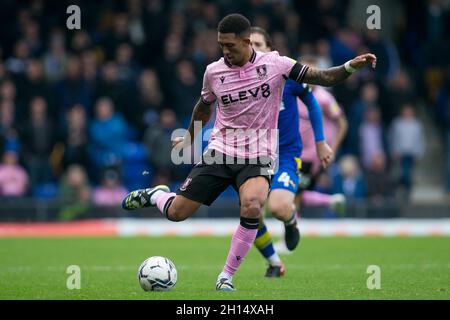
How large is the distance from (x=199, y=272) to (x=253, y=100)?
278 centimetres

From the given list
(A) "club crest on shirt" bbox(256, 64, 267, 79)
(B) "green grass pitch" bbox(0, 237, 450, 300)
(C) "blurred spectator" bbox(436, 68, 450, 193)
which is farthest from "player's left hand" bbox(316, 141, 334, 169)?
(C) "blurred spectator" bbox(436, 68, 450, 193)

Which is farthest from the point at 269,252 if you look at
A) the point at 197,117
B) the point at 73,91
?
the point at 73,91

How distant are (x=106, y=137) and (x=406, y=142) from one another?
631cm

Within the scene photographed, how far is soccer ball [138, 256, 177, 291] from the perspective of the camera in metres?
9.25

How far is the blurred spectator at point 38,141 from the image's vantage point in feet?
63.0

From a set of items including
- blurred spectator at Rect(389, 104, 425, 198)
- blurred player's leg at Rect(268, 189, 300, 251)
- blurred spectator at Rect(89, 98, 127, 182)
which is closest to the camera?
blurred player's leg at Rect(268, 189, 300, 251)

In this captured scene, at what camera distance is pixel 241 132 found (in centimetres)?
959

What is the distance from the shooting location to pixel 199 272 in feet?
37.9

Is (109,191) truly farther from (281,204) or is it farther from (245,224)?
(245,224)

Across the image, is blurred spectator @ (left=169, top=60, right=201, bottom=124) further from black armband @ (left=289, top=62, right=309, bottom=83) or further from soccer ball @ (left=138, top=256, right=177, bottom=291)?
soccer ball @ (left=138, top=256, right=177, bottom=291)

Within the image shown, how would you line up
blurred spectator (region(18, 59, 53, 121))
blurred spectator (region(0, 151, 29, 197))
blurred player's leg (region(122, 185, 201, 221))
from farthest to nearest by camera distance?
1. blurred spectator (region(18, 59, 53, 121))
2. blurred spectator (region(0, 151, 29, 197))
3. blurred player's leg (region(122, 185, 201, 221))

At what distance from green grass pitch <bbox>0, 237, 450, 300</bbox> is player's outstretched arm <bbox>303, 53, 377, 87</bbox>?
1922 mm
